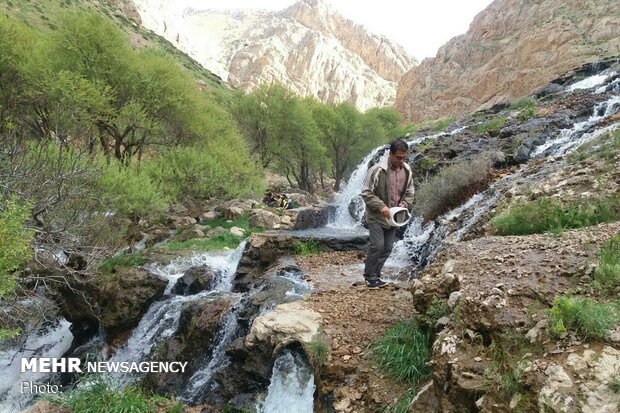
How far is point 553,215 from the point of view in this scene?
210 inches

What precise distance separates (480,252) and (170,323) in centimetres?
642

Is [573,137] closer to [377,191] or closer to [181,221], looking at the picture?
[377,191]

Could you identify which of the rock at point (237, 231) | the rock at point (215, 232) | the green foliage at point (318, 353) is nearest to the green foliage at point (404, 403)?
the green foliage at point (318, 353)

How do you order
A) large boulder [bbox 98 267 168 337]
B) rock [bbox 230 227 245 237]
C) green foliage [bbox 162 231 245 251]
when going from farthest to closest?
rock [bbox 230 227 245 237]
green foliage [bbox 162 231 245 251]
large boulder [bbox 98 267 168 337]

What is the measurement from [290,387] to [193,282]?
580 centimetres

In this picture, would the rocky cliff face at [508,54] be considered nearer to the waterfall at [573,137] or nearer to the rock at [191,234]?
the waterfall at [573,137]

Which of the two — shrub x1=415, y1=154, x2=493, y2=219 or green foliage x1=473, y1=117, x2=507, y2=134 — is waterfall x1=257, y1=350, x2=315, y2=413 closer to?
shrub x1=415, y1=154, x2=493, y2=219

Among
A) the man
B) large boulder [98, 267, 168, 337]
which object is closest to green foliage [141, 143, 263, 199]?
large boulder [98, 267, 168, 337]

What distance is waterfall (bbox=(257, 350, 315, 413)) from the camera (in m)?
4.39

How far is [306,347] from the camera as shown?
4.50m

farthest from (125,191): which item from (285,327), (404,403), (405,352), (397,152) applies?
(404,403)

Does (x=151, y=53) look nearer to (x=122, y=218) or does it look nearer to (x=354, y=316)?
(x=122, y=218)

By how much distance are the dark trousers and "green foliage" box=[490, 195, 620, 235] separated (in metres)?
1.66

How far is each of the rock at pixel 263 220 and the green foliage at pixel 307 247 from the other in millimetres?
5867
